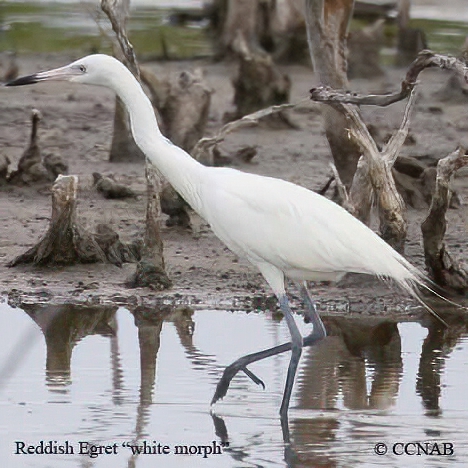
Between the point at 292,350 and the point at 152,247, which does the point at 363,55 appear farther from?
the point at 292,350

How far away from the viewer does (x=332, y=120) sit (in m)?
11.3

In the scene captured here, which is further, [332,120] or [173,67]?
[173,67]

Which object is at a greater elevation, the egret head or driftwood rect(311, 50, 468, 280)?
the egret head

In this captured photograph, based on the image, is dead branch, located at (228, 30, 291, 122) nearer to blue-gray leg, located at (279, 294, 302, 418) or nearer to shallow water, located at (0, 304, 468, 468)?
shallow water, located at (0, 304, 468, 468)

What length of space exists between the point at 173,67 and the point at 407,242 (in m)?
9.56

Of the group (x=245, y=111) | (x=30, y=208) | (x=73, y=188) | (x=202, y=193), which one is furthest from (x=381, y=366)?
(x=245, y=111)

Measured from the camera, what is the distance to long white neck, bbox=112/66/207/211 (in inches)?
312

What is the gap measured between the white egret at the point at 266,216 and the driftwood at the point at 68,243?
89.0 inches

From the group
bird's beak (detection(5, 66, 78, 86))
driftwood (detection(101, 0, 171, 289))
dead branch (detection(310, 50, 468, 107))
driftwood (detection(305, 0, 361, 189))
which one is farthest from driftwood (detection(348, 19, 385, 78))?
bird's beak (detection(5, 66, 78, 86))

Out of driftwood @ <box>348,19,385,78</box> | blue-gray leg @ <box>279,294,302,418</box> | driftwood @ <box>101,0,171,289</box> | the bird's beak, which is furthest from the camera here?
driftwood @ <box>348,19,385,78</box>

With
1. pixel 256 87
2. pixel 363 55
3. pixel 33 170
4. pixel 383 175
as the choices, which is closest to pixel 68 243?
pixel 383 175

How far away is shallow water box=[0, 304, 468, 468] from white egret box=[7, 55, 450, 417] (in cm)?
44

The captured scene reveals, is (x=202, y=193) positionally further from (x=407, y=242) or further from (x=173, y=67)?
(x=173, y=67)

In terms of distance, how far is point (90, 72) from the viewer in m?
7.97
